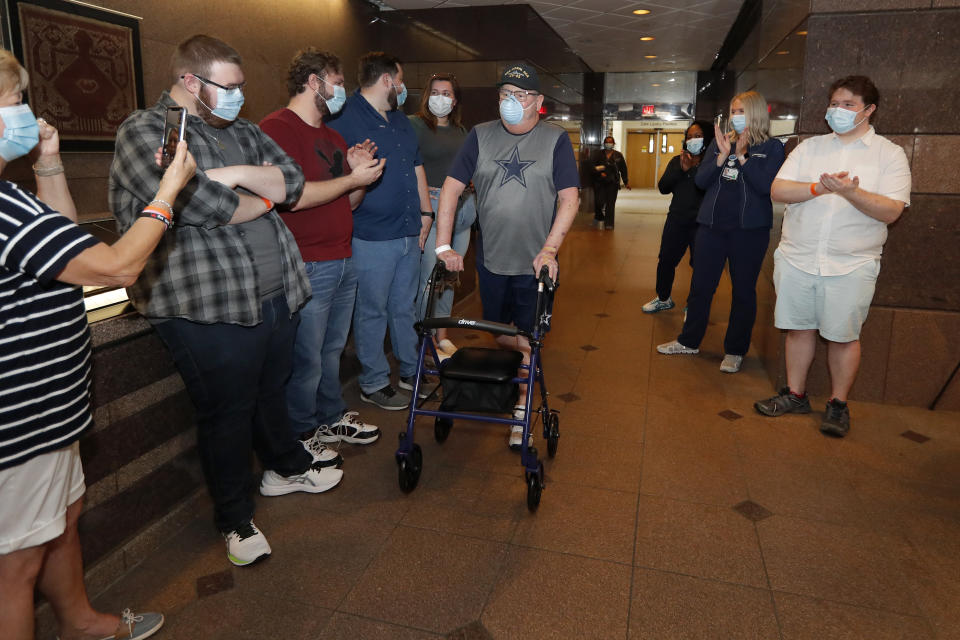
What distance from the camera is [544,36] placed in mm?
9125

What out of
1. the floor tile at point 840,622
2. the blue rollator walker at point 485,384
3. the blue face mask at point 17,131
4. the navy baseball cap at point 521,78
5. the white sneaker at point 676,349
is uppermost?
the navy baseball cap at point 521,78

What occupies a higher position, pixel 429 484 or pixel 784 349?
pixel 784 349

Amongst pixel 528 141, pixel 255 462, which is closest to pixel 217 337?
pixel 255 462

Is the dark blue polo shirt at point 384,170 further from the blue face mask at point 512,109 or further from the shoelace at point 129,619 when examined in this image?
the shoelace at point 129,619

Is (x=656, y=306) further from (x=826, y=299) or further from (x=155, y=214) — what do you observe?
(x=155, y=214)

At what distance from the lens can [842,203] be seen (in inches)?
123

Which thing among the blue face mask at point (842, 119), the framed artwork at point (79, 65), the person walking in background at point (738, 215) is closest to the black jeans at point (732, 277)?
the person walking in background at point (738, 215)

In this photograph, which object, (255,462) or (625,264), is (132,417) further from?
(625,264)

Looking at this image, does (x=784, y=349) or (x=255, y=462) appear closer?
(x=255, y=462)

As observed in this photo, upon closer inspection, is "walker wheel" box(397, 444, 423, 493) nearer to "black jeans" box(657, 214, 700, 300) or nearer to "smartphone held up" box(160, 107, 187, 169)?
"smartphone held up" box(160, 107, 187, 169)

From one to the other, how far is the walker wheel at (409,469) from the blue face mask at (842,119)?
246 cm

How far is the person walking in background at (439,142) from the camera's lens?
3.88 metres

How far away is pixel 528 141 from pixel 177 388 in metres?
1.74

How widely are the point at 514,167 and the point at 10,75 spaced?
1.89 m
